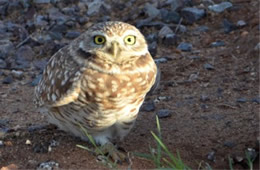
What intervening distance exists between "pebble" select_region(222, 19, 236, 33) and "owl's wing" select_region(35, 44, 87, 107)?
3.13 metres

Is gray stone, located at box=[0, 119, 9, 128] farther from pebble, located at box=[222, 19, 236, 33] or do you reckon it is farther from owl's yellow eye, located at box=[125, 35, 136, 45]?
pebble, located at box=[222, 19, 236, 33]

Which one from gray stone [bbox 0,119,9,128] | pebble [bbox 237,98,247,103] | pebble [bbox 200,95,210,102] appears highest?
gray stone [bbox 0,119,9,128]

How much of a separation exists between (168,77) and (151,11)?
182cm

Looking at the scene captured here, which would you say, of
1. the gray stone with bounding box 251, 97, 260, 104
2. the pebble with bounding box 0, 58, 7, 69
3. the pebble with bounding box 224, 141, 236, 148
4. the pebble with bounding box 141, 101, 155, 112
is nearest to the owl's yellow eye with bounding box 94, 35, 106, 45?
the pebble with bounding box 224, 141, 236, 148

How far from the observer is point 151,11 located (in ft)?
26.0

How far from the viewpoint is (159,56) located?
6.98 m

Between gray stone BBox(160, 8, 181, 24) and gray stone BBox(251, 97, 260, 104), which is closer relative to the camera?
gray stone BBox(251, 97, 260, 104)

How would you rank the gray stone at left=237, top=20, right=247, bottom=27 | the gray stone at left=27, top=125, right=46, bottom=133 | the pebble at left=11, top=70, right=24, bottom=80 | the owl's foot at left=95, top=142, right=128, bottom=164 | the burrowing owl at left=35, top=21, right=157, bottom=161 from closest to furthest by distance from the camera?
the burrowing owl at left=35, top=21, right=157, bottom=161 → the owl's foot at left=95, top=142, right=128, bottom=164 → the gray stone at left=27, top=125, right=46, bottom=133 → the pebble at left=11, top=70, right=24, bottom=80 → the gray stone at left=237, top=20, right=247, bottom=27

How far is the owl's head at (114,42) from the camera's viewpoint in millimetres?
4074

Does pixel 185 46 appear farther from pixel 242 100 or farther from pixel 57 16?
pixel 57 16

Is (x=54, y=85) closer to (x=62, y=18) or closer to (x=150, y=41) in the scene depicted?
(x=150, y=41)

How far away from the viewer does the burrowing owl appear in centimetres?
415

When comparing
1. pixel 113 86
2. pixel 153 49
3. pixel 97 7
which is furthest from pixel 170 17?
pixel 113 86

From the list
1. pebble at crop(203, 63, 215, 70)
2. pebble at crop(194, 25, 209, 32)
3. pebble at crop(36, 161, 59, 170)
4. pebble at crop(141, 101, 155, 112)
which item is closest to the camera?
pebble at crop(36, 161, 59, 170)
